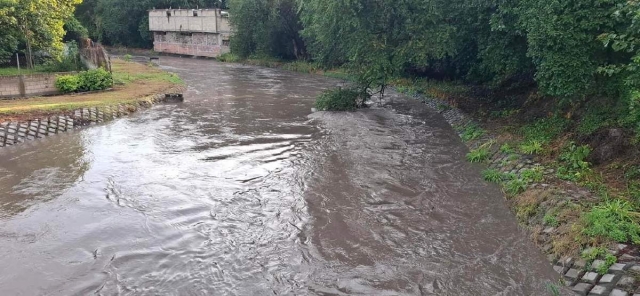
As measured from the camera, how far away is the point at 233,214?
1032 cm

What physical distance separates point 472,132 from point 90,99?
1621cm

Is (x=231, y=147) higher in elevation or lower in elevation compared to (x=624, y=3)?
lower

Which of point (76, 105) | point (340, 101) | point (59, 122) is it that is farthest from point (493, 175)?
point (76, 105)

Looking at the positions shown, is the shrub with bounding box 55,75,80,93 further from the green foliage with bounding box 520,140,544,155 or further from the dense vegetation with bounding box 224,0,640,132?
the green foliage with bounding box 520,140,544,155

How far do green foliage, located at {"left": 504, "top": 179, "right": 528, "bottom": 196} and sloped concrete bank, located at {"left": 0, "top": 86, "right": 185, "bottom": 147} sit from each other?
15.1 meters

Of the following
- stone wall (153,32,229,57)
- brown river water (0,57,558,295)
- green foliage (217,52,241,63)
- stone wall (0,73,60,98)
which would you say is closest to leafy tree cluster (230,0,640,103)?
brown river water (0,57,558,295)

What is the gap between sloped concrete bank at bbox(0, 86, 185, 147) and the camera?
15.9 meters

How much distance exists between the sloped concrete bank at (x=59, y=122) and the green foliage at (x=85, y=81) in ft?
9.32

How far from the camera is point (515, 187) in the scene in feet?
36.4

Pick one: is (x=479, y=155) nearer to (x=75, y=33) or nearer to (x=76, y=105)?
(x=76, y=105)

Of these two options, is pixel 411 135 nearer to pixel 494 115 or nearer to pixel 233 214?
pixel 494 115

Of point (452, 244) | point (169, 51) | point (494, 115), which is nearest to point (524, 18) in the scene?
point (494, 115)

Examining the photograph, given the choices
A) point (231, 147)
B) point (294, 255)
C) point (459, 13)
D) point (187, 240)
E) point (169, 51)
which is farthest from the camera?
point (169, 51)

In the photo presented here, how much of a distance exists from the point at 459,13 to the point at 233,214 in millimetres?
12043
